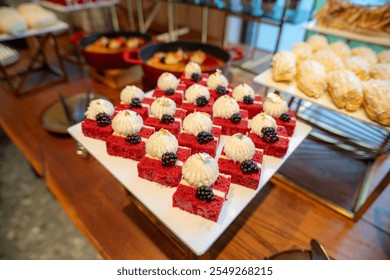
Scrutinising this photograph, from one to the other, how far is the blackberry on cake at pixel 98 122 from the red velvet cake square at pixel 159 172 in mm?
238

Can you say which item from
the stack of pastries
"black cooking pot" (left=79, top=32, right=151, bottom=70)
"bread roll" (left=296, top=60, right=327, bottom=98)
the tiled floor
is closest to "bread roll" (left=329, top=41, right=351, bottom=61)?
the stack of pastries

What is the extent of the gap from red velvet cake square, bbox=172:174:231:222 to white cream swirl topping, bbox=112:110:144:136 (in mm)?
295

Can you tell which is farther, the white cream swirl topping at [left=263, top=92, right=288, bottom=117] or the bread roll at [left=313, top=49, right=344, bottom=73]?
the bread roll at [left=313, top=49, right=344, bottom=73]

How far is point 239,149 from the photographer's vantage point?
→ 85cm

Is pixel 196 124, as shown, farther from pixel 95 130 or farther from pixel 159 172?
pixel 95 130

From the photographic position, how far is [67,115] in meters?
1.54

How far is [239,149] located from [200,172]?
170 mm

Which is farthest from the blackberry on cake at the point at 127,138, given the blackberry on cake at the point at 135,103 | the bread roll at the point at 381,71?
the bread roll at the point at 381,71

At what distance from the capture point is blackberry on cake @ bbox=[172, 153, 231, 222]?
2.41ft

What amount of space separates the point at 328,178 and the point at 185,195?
918 mm

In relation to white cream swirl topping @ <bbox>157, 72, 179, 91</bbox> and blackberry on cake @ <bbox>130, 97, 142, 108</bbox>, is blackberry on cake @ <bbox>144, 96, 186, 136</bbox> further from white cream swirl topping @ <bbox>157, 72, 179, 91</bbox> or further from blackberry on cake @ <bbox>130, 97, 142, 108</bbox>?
white cream swirl topping @ <bbox>157, 72, 179, 91</bbox>

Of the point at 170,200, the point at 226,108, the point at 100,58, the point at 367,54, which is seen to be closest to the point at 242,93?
the point at 226,108
